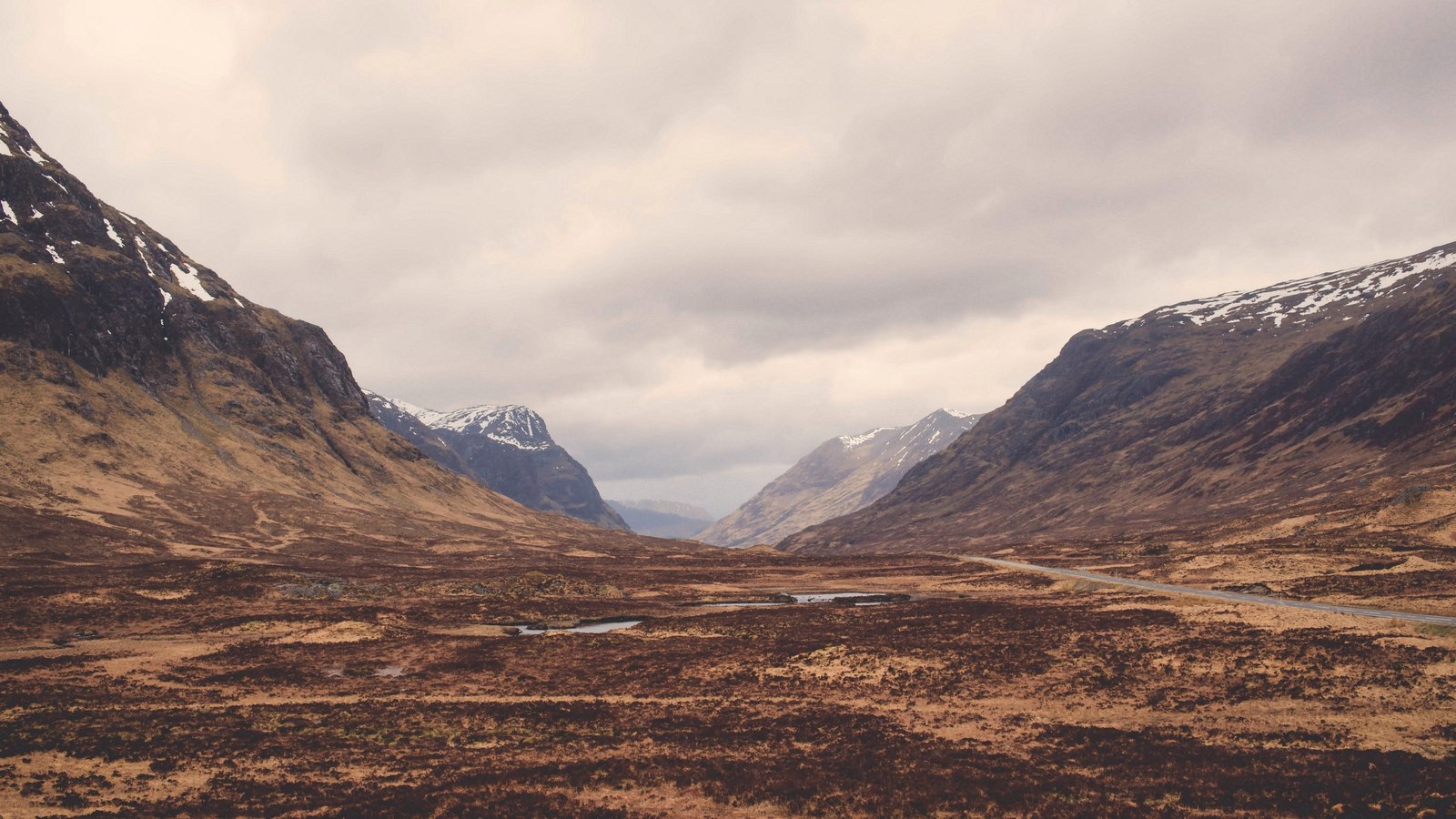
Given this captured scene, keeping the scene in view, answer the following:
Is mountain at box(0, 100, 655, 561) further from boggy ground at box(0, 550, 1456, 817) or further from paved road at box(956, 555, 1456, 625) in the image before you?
paved road at box(956, 555, 1456, 625)

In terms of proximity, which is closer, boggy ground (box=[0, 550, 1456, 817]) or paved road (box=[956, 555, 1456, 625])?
boggy ground (box=[0, 550, 1456, 817])

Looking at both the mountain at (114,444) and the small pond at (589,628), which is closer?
the small pond at (589,628)

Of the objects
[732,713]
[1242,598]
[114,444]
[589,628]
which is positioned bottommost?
[732,713]

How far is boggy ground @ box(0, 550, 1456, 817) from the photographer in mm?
24625

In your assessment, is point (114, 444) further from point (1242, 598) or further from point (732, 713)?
point (1242, 598)

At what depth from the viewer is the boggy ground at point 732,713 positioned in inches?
969

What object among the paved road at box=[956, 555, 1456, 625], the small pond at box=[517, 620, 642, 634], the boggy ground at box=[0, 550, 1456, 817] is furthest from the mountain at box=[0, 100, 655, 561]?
the paved road at box=[956, 555, 1456, 625]

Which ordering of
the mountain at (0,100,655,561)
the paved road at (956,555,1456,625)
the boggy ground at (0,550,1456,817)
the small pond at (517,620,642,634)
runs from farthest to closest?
the mountain at (0,100,655,561)
the small pond at (517,620,642,634)
the paved road at (956,555,1456,625)
the boggy ground at (0,550,1456,817)

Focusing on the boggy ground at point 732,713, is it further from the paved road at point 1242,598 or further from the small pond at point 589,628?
the paved road at point 1242,598

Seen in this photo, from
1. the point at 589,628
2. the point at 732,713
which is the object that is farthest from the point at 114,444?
the point at 732,713

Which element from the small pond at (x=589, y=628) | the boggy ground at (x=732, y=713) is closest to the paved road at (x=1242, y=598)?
the boggy ground at (x=732, y=713)

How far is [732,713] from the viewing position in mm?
37469

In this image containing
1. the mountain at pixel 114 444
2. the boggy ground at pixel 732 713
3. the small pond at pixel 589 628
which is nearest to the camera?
the boggy ground at pixel 732 713

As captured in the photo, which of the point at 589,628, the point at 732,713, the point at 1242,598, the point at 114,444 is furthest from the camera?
the point at 114,444
